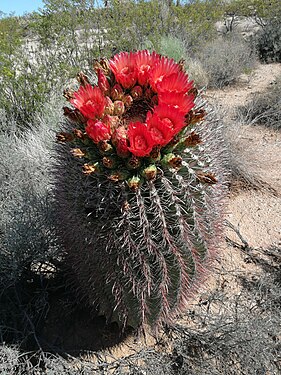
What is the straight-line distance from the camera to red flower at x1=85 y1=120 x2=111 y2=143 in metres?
1.70

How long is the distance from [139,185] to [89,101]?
1.50ft

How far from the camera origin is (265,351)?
2.45 meters

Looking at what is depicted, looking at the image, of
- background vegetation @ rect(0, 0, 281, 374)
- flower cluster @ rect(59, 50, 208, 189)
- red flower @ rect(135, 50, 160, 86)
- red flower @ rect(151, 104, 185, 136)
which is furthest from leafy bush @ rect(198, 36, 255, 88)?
red flower @ rect(151, 104, 185, 136)

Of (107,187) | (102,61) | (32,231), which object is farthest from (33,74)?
(107,187)

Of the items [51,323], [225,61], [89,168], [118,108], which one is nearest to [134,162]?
[89,168]

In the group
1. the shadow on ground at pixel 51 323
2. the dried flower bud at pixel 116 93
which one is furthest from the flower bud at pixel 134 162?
the shadow on ground at pixel 51 323

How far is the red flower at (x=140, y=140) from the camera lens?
65.4 inches

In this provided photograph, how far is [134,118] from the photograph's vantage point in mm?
1862

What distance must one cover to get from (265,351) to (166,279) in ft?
3.00

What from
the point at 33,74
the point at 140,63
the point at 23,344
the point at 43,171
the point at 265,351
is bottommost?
the point at 265,351

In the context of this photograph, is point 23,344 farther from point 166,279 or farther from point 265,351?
point 265,351

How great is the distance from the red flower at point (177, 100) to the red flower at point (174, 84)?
0.05 meters

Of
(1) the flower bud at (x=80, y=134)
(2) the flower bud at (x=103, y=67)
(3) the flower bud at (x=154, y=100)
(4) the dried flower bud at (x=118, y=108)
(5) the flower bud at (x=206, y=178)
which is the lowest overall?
(5) the flower bud at (x=206, y=178)

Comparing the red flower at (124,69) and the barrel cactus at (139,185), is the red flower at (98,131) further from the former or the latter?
the red flower at (124,69)
